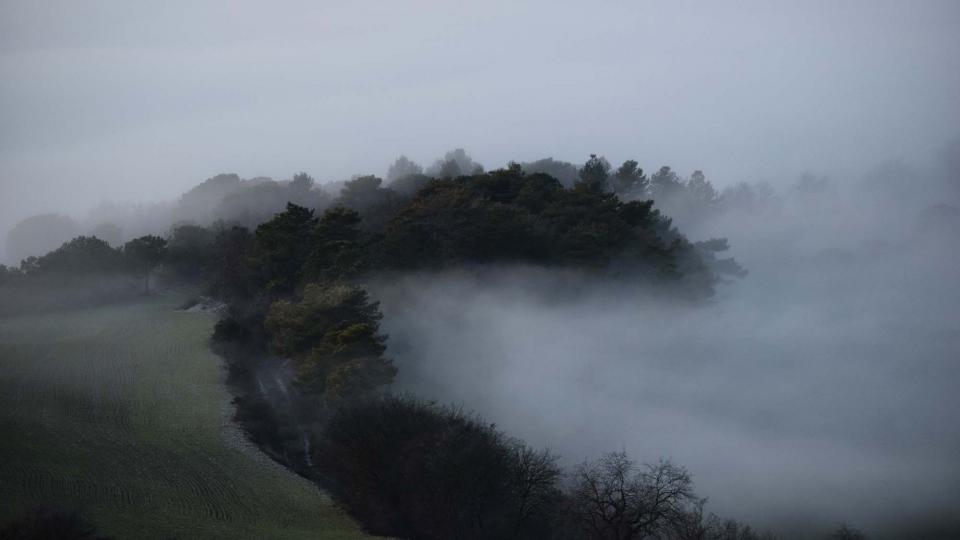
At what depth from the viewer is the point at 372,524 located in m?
18.7

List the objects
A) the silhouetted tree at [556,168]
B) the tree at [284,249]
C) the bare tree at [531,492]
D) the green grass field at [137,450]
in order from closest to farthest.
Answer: the green grass field at [137,450] < the bare tree at [531,492] < the tree at [284,249] < the silhouetted tree at [556,168]

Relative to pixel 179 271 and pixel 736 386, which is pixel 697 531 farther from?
pixel 179 271

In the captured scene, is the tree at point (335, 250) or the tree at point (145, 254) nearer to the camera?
the tree at point (335, 250)

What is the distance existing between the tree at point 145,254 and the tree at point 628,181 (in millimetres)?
40120

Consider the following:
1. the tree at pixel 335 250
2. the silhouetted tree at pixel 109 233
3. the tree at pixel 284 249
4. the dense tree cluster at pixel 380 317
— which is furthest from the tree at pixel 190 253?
the tree at pixel 335 250

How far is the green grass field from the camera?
16219 mm

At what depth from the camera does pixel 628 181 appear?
6931 centimetres

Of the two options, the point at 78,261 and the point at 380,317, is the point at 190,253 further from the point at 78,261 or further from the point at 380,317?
the point at 380,317

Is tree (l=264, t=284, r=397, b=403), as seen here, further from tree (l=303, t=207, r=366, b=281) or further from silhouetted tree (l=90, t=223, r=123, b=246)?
silhouetted tree (l=90, t=223, r=123, b=246)

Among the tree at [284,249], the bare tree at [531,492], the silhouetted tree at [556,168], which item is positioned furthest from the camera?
the silhouetted tree at [556,168]

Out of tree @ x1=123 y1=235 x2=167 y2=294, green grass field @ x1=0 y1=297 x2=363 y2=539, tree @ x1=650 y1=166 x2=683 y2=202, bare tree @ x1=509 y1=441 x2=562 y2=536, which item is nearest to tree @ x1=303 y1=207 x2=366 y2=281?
green grass field @ x1=0 y1=297 x2=363 y2=539

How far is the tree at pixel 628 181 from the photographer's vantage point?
69312 mm

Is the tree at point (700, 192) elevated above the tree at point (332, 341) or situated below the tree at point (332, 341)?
above

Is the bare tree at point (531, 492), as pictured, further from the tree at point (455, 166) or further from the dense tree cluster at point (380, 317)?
the tree at point (455, 166)
